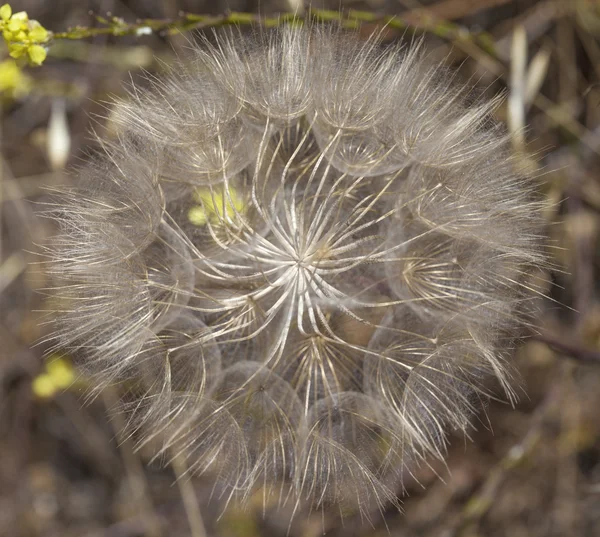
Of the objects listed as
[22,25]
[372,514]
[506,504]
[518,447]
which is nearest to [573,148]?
[518,447]

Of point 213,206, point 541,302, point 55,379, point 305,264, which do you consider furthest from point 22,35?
point 541,302

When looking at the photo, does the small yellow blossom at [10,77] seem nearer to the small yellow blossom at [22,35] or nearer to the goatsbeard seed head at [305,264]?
the small yellow blossom at [22,35]

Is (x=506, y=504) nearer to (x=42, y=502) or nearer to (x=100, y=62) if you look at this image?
(x=42, y=502)

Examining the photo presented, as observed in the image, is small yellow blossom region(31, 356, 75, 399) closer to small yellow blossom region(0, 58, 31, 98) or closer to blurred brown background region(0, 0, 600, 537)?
blurred brown background region(0, 0, 600, 537)

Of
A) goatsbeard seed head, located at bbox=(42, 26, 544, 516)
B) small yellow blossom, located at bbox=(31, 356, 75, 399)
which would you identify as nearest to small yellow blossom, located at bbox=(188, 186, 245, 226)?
goatsbeard seed head, located at bbox=(42, 26, 544, 516)

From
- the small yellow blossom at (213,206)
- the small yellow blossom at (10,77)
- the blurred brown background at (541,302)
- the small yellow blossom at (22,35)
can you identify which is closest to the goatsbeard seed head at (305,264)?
the small yellow blossom at (213,206)

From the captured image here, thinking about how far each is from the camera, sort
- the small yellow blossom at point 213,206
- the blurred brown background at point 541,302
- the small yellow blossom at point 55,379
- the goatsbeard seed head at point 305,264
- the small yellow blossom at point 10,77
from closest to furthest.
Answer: the goatsbeard seed head at point 305,264
the small yellow blossom at point 213,206
the small yellow blossom at point 10,77
the small yellow blossom at point 55,379
the blurred brown background at point 541,302
